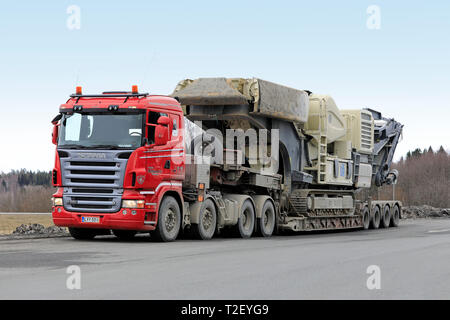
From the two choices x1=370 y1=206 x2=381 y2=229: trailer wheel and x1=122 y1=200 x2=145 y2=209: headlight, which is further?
Result: x1=370 y1=206 x2=381 y2=229: trailer wheel

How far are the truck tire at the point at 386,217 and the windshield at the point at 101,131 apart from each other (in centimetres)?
1738

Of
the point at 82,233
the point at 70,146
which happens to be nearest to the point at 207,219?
the point at 82,233

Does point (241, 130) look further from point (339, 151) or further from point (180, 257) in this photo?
point (180, 257)

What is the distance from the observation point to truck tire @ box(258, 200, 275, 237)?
21031mm

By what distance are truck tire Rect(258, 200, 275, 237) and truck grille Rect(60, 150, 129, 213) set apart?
20.7ft

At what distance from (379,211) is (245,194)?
11119 mm

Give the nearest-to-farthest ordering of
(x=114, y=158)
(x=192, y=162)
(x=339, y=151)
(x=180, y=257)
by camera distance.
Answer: (x=180, y=257) < (x=114, y=158) < (x=192, y=162) < (x=339, y=151)

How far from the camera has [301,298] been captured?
7648 millimetres

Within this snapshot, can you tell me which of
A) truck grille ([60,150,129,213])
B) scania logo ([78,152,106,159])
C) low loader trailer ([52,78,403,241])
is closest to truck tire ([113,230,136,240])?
low loader trailer ([52,78,403,241])

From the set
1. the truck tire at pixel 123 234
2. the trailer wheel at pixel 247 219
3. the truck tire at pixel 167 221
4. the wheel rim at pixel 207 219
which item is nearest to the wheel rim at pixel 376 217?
the trailer wheel at pixel 247 219

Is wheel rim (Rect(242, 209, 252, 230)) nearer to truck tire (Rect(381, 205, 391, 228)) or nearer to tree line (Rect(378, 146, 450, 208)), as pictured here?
truck tire (Rect(381, 205, 391, 228))

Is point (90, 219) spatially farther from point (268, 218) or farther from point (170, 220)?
point (268, 218)

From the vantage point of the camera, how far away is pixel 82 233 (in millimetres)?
17406

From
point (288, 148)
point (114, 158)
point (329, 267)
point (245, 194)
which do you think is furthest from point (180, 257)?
point (288, 148)
